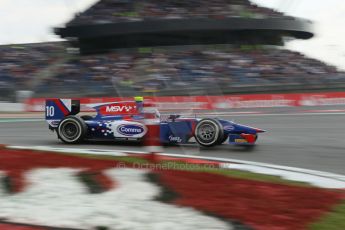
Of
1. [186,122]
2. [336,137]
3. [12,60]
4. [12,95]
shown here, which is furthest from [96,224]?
[12,60]

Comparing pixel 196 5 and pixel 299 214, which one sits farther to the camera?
pixel 196 5

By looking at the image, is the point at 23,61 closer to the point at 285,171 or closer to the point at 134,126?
the point at 134,126

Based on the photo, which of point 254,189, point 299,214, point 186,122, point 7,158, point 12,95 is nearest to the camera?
point 299,214

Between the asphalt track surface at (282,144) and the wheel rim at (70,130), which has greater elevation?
the wheel rim at (70,130)

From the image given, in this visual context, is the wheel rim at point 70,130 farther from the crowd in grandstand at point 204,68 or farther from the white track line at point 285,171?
the crowd in grandstand at point 204,68

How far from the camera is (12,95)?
2288cm

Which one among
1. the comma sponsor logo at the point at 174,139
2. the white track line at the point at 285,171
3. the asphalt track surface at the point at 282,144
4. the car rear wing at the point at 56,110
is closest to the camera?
the white track line at the point at 285,171

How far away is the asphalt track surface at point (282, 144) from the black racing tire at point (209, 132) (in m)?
0.17

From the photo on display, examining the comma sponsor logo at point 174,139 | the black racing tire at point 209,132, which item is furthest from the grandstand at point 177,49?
the black racing tire at point 209,132

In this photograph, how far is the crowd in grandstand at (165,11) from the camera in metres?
31.0

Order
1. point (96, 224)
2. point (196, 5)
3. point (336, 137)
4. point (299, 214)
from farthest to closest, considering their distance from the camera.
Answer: point (196, 5), point (336, 137), point (299, 214), point (96, 224)

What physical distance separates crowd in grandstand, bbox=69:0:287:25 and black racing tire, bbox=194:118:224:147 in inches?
888

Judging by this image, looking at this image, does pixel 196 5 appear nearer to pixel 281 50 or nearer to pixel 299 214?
pixel 281 50

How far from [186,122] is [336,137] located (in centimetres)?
389
